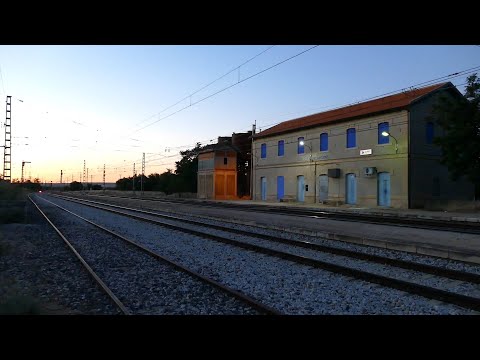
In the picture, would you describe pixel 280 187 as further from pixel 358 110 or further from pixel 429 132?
pixel 429 132

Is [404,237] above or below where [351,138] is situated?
below

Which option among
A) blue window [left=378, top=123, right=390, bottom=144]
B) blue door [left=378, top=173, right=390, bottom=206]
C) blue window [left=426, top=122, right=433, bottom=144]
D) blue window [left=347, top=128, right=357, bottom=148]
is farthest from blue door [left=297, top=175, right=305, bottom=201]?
blue window [left=426, top=122, right=433, bottom=144]

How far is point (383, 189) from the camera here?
1256 inches

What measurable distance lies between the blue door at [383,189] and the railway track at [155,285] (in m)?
23.0

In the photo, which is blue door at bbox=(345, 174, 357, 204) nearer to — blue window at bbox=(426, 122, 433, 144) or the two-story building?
the two-story building

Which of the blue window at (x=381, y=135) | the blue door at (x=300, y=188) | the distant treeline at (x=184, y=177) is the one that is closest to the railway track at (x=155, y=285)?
the blue window at (x=381, y=135)

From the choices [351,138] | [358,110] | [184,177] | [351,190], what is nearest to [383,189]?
[351,190]

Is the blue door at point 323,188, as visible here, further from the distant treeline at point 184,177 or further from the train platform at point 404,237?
the distant treeline at point 184,177

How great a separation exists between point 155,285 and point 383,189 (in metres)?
26.6

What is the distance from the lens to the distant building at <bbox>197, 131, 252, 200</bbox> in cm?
5516

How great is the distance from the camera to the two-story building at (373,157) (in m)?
30.5

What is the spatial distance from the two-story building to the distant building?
45.5 ft

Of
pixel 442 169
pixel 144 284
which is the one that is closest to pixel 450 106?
pixel 442 169

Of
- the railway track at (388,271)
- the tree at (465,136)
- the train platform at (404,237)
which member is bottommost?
the railway track at (388,271)
